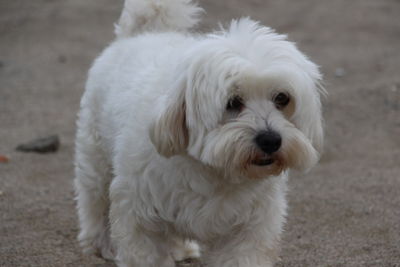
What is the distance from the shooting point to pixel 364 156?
319 inches

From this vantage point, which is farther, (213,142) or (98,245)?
(98,245)

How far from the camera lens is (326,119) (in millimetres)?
9375

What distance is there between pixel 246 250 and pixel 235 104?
73 centimetres

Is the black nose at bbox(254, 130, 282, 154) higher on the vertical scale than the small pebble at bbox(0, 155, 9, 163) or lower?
higher

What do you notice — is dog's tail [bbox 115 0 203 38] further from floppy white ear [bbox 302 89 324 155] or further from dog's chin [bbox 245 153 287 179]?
dog's chin [bbox 245 153 287 179]

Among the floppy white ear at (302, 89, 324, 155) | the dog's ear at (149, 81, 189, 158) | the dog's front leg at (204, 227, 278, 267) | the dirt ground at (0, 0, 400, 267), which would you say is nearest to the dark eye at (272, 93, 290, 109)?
the floppy white ear at (302, 89, 324, 155)

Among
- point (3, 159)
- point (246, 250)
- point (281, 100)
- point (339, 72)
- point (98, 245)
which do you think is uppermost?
point (281, 100)

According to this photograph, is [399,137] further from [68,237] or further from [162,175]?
[162,175]

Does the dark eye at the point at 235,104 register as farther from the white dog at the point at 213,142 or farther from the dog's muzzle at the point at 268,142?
the dog's muzzle at the point at 268,142

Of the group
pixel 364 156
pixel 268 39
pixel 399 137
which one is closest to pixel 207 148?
pixel 268 39

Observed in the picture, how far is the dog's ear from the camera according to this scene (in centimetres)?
378

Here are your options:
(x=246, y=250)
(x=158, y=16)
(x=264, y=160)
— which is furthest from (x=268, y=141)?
(x=158, y=16)

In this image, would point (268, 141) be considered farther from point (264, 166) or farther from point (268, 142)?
point (264, 166)

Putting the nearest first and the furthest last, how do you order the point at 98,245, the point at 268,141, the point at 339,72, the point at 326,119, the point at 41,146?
the point at 268,141, the point at 98,245, the point at 41,146, the point at 326,119, the point at 339,72
